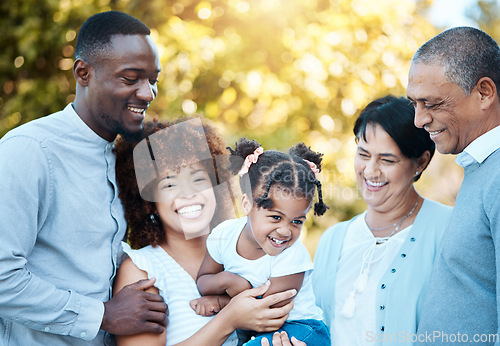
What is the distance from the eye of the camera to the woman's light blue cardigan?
2.39 meters

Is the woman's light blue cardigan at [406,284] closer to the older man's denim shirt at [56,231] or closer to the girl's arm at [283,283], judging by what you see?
the girl's arm at [283,283]

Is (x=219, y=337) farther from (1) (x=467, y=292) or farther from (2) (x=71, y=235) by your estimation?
(1) (x=467, y=292)

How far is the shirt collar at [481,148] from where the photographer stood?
1.99m

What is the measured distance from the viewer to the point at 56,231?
6.93 ft

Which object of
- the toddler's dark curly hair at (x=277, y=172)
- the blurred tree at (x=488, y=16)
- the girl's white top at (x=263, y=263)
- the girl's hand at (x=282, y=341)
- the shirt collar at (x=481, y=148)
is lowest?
the girl's hand at (x=282, y=341)

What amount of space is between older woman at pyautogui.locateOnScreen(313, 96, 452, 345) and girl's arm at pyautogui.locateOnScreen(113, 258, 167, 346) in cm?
100

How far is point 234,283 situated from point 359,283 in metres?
0.77

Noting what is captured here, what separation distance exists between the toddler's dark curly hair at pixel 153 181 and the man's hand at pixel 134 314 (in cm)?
35

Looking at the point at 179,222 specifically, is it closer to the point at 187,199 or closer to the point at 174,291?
the point at 187,199

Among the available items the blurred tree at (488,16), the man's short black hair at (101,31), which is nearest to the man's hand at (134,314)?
the man's short black hair at (101,31)

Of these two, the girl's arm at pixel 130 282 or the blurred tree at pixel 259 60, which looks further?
the blurred tree at pixel 259 60

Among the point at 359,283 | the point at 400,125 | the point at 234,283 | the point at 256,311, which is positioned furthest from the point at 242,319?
the point at 400,125

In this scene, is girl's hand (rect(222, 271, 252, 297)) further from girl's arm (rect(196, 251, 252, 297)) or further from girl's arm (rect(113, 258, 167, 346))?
girl's arm (rect(113, 258, 167, 346))

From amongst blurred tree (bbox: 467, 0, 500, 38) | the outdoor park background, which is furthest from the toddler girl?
blurred tree (bbox: 467, 0, 500, 38)
